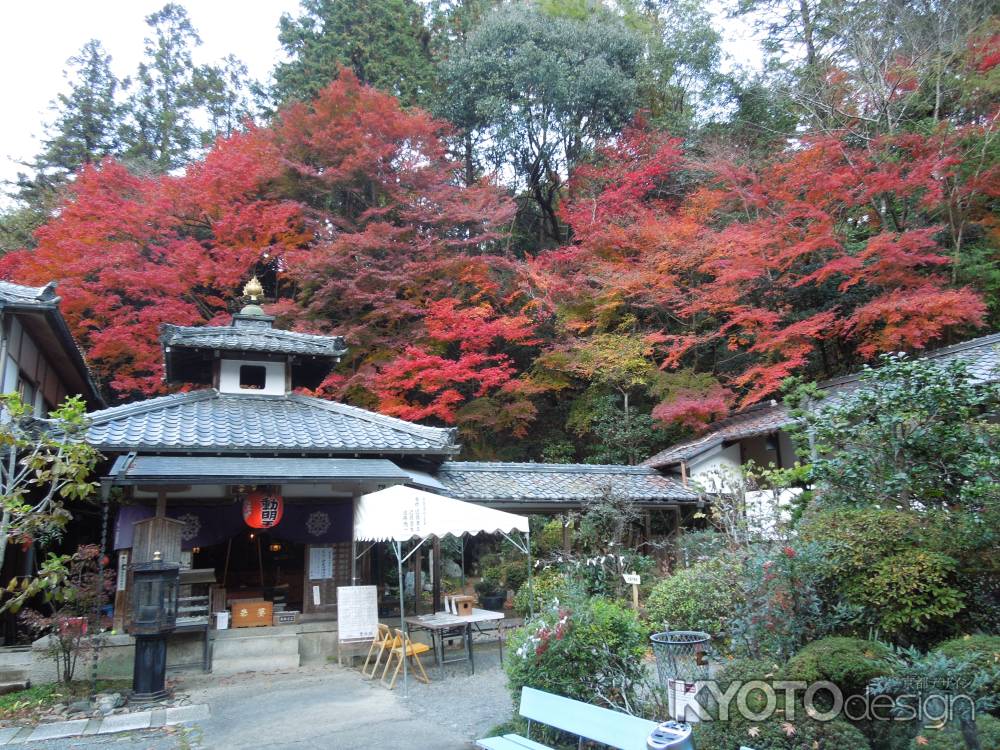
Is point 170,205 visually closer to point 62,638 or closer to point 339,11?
point 339,11

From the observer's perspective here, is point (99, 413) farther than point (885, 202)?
No

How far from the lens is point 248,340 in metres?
13.7

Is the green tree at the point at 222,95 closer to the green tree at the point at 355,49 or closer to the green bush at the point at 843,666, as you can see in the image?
the green tree at the point at 355,49

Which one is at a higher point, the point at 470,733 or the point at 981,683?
the point at 981,683

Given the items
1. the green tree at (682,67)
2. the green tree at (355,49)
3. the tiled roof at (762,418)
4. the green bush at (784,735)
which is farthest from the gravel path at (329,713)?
the green tree at (355,49)

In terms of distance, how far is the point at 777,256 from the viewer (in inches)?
657

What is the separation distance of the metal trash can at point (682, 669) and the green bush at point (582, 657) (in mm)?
384

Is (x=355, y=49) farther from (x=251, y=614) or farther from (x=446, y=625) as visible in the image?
(x=446, y=625)

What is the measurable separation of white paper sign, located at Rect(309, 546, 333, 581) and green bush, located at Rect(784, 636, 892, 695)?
9.14 meters

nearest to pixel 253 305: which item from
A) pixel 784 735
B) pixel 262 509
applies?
pixel 262 509

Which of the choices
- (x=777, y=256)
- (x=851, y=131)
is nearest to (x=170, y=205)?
(x=777, y=256)

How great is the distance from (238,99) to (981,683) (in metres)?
31.5

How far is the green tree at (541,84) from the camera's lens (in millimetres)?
23312

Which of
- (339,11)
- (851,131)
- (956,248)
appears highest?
(339,11)
